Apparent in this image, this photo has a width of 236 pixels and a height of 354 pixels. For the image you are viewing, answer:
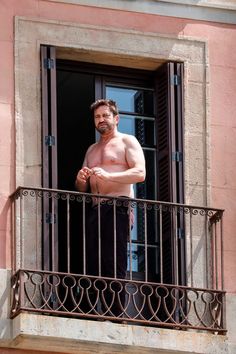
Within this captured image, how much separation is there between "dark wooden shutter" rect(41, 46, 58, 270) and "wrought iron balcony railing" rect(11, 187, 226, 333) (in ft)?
0.06

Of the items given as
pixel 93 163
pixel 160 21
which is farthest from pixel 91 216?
pixel 160 21

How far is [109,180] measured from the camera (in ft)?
73.9

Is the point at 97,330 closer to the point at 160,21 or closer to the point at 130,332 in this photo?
the point at 130,332

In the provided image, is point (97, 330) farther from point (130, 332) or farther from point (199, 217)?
point (199, 217)

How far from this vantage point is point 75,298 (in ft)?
73.4

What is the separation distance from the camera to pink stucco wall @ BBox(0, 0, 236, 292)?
74.5 feet

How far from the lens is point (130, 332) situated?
22078 mm

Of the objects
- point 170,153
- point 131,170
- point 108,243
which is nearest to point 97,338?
point 108,243

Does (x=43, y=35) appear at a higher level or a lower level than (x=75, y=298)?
higher

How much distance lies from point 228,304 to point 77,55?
8.42ft

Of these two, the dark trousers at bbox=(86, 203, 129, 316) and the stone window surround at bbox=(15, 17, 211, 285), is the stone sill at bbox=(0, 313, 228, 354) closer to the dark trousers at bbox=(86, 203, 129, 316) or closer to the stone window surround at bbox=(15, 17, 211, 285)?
the dark trousers at bbox=(86, 203, 129, 316)

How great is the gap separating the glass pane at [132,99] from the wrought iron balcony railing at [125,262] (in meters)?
0.95

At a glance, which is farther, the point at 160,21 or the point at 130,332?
the point at 160,21

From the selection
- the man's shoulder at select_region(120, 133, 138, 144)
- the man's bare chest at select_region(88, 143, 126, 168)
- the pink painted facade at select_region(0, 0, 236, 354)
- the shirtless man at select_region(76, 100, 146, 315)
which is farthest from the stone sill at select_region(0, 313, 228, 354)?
the man's shoulder at select_region(120, 133, 138, 144)
